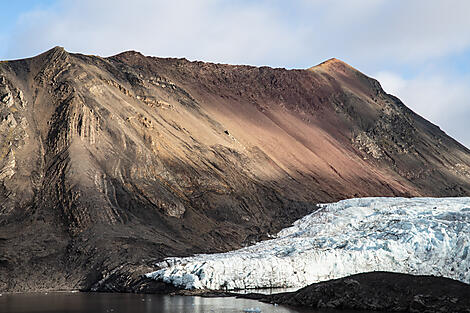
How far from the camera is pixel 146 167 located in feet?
186

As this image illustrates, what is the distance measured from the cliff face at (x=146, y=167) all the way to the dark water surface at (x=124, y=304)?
5173 millimetres

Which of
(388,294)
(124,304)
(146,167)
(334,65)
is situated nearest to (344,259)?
(388,294)

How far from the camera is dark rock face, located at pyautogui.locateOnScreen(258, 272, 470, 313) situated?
27797mm

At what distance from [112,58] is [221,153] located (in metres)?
23.4

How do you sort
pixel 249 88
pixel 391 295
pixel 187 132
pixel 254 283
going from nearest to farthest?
pixel 391 295 → pixel 254 283 → pixel 187 132 → pixel 249 88

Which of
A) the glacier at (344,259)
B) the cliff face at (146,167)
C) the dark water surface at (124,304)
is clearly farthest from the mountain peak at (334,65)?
the dark water surface at (124,304)

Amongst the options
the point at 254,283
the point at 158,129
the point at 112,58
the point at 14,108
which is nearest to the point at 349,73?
the point at 112,58

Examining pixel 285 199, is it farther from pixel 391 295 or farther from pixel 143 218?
pixel 391 295

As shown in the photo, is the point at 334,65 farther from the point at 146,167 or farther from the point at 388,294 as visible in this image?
the point at 388,294

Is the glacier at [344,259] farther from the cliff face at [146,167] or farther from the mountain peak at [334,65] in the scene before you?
the mountain peak at [334,65]

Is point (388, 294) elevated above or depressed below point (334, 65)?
below

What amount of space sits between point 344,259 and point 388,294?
36.6ft

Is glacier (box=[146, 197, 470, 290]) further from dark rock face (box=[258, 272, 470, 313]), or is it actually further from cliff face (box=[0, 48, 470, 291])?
dark rock face (box=[258, 272, 470, 313])

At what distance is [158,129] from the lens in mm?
63844
